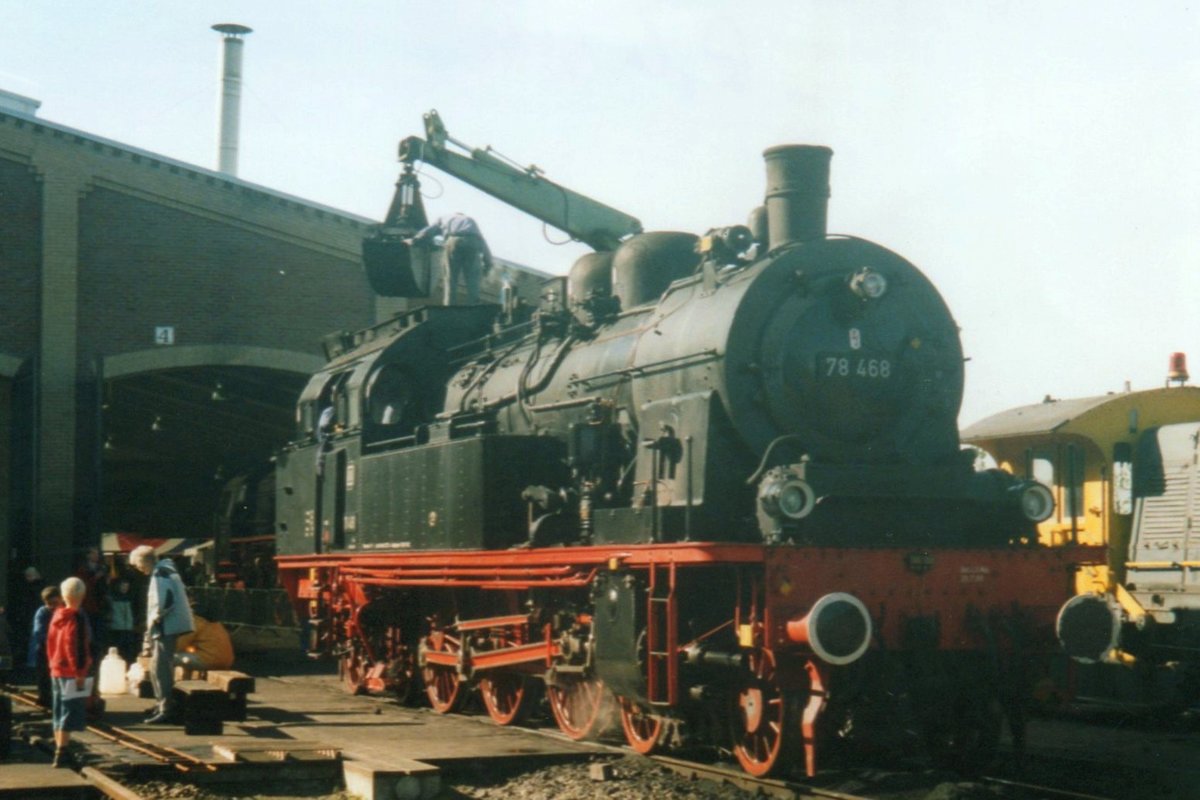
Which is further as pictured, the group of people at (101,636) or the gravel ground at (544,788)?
the group of people at (101,636)

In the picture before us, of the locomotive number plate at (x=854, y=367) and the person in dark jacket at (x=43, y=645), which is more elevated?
the locomotive number plate at (x=854, y=367)

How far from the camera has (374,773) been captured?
8617 millimetres

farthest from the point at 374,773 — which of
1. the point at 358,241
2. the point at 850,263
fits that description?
the point at 358,241

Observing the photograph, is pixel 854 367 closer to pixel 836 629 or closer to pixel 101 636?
pixel 836 629

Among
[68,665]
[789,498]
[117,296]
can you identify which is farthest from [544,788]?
[117,296]

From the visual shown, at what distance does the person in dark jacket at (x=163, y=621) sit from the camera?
1164 cm

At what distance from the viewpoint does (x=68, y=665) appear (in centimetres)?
968

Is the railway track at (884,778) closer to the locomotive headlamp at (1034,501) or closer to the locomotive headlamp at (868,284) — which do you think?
the locomotive headlamp at (1034,501)

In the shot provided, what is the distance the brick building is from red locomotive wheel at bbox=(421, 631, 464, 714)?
10614mm

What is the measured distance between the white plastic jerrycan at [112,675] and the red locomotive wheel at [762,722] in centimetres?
754

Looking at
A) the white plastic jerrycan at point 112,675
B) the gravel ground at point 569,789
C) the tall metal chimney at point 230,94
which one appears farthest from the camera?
the tall metal chimney at point 230,94

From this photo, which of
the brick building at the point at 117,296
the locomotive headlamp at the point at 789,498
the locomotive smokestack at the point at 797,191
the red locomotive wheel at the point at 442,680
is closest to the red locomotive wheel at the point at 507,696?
the red locomotive wheel at the point at 442,680

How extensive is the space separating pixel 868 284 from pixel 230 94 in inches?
1137

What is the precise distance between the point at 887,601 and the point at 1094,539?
237 inches
